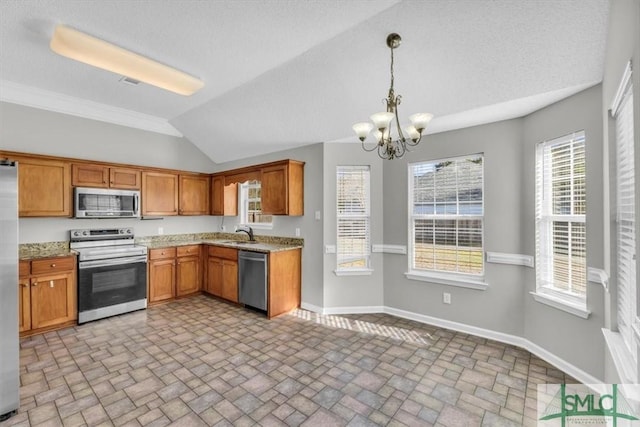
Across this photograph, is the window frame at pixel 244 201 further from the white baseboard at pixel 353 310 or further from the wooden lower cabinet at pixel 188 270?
the white baseboard at pixel 353 310

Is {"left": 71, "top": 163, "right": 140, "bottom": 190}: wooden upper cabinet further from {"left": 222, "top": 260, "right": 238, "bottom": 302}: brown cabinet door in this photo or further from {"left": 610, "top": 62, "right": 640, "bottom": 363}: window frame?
{"left": 610, "top": 62, "right": 640, "bottom": 363}: window frame

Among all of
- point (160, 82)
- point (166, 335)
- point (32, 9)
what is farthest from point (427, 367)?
point (32, 9)

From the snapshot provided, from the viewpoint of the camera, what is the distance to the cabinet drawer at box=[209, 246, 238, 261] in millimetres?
4527

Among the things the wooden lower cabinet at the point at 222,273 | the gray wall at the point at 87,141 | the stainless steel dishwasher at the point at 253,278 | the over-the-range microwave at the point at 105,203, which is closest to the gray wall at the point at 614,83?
the stainless steel dishwasher at the point at 253,278

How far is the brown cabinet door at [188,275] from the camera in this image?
4805mm

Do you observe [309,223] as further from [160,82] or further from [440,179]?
[160,82]

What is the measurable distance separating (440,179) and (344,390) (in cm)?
280

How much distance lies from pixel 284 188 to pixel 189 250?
2145 mm

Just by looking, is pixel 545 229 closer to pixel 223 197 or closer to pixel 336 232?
pixel 336 232

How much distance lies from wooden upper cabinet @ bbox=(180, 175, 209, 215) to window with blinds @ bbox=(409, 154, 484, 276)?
388 cm

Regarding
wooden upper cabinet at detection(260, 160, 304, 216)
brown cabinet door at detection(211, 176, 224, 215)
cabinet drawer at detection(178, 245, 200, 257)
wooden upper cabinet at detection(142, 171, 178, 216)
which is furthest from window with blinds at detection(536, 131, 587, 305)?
wooden upper cabinet at detection(142, 171, 178, 216)

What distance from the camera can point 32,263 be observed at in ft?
11.0

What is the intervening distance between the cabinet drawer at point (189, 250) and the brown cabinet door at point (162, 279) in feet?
0.59

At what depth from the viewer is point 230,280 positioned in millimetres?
4582
